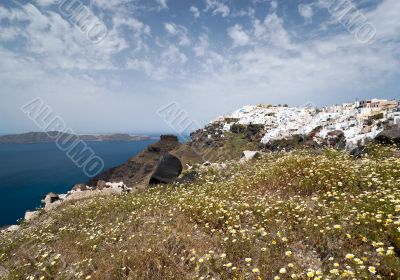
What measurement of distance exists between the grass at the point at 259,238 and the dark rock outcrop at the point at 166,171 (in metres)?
7.89

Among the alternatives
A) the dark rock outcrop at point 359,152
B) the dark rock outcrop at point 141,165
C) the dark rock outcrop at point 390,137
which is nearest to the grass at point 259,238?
the dark rock outcrop at point 359,152

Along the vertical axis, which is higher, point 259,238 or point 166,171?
point 259,238

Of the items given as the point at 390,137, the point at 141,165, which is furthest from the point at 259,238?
the point at 141,165

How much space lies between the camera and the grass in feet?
16.4

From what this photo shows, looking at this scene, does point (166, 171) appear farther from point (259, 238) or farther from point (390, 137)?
point (390, 137)

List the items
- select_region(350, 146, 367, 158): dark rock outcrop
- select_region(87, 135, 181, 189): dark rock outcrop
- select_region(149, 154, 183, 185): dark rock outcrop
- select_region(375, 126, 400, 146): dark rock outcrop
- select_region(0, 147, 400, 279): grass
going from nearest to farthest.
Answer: select_region(0, 147, 400, 279): grass, select_region(350, 146, 367, 158): dark rock outcrop, select_region(375, 126, 400, 146): dark rock outcrop, select_region(149, 154, 183, 185): dark rock outcrop, select_region(87, 135, 181, 189): dark rock outcrop

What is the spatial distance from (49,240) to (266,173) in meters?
8.63

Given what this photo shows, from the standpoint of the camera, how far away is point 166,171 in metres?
19.8

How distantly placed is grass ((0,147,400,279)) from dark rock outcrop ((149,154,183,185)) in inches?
310

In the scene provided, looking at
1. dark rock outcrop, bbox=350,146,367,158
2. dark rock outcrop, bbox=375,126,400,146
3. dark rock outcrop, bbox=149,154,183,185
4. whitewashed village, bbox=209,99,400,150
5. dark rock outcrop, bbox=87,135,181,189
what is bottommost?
dark rock outcrop, bbox=87,135,181,189

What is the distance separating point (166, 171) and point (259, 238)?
14071 mm

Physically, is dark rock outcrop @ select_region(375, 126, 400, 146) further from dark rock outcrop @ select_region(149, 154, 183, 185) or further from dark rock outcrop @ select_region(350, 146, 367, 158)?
dark rock outcrop @ select_region(149, 154, 183, 185)

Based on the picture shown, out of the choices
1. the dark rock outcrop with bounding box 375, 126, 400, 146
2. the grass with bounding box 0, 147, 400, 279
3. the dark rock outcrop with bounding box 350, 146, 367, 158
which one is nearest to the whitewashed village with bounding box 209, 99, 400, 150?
the dark rock outcrop with bounding box 375, 126, 400, 146

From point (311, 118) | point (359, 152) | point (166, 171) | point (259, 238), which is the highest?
point (311, 118)
